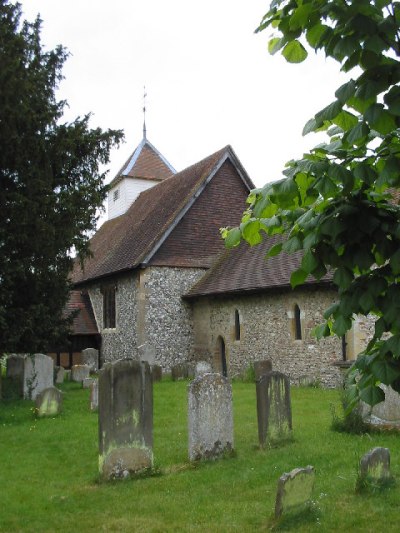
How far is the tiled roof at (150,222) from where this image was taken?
20.8m

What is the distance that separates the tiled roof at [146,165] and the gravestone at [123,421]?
23.3m

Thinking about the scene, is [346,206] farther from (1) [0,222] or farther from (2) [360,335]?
(2) [360,335]

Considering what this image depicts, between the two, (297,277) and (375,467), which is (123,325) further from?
(297,277)

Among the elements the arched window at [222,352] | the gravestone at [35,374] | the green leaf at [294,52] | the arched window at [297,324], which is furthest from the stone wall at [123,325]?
the green leaf at [294,52]

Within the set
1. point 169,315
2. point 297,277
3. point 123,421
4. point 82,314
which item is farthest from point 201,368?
point 297,277

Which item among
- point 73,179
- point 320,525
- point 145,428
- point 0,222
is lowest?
point 320,525

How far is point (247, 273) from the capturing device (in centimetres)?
1823

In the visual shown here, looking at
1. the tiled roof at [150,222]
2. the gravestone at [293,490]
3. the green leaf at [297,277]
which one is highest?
the tiled roof at [150,222]

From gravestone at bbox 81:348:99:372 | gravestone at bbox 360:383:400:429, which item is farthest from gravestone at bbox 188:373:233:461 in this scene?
gravestone at bbox 81:348:99:372

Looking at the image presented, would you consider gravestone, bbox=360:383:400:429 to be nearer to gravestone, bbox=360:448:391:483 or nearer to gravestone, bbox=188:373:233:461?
gravestone, bbox=188:373:233:461

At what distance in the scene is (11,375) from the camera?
606 inches

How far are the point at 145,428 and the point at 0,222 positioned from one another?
23.3ft

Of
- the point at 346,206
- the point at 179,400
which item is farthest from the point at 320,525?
the point at 179,400

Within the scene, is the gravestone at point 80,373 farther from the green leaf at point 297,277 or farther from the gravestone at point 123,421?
the green leaf at point 297,277
